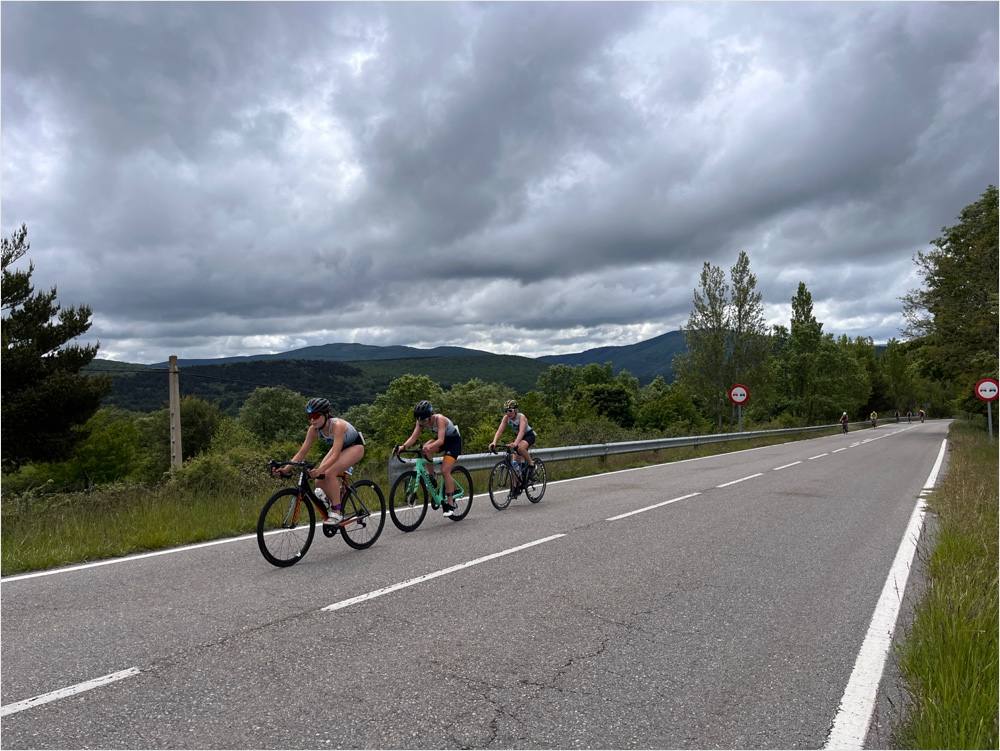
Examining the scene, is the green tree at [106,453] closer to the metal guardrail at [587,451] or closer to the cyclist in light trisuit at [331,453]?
the metal guardrail at [587,451]

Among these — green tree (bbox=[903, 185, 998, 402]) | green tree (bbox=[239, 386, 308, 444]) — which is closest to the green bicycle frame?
green tree (bbox=[903, 185, 998, 402])

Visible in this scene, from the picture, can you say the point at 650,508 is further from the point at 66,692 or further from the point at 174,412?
the point at 174,412

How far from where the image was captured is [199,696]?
11.5 ft

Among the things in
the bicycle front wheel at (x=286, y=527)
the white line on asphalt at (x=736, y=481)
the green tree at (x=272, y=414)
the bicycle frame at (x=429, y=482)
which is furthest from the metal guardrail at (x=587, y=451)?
the green tree at (x=272, y=414)

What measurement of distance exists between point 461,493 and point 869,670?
20.7 ft

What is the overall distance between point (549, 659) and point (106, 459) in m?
62.2

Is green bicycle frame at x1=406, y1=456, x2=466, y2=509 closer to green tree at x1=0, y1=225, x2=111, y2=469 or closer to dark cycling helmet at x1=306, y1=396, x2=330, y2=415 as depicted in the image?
dark cycling helmet at x1=306, y1=396, x2=330, y2=415

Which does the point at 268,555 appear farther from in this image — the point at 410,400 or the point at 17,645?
the point at 410,400

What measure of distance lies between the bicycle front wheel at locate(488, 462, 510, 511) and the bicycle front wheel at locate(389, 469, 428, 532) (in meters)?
1.98

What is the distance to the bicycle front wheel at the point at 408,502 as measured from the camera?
336 inches

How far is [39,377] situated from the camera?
32656 millimetres

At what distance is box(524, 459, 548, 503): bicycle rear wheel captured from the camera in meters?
11.2

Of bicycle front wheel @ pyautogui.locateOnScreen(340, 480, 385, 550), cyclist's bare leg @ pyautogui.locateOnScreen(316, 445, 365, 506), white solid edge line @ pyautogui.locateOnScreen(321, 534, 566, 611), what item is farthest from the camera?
bicycle front wheel @ pyautogui.locateOnScreen(340, 480, 385, 550)

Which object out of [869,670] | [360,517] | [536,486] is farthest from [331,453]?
[869,670]
